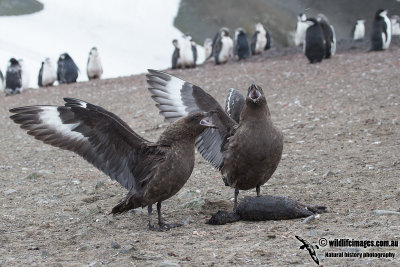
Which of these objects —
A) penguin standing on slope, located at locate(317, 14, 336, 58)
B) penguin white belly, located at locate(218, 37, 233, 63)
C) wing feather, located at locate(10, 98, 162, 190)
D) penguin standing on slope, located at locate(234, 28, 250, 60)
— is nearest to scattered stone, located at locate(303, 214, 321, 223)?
wing feather, located at locate(10, 98, 162, 190)

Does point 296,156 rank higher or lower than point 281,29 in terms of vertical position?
lower

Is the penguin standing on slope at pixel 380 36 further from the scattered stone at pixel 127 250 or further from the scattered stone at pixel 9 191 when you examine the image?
the scattered stone at pixel 127 250

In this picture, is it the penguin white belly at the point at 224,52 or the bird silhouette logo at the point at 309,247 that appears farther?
the penguin white belly at the point at 224,52

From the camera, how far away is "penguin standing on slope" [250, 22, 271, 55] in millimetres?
29712

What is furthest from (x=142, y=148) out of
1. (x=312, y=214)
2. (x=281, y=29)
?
(x=281, y=29)

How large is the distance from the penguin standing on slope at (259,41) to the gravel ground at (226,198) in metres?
18.2

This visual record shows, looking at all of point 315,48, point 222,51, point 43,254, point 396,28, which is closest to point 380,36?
point 315,48

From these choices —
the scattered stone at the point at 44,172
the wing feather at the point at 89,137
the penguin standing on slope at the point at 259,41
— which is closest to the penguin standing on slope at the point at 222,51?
the penguin standing on slope at the point at 259,41

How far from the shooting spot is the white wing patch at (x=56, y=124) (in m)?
5.09

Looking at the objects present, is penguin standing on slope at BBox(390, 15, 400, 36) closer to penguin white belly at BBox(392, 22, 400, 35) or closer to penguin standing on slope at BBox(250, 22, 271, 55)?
penguin white belly at BBox(392, 22, 400, 35)

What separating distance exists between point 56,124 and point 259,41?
25571mm

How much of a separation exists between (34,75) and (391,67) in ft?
75.3

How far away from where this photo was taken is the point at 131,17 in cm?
4344

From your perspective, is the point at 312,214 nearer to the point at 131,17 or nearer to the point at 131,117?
the point at 131,117
